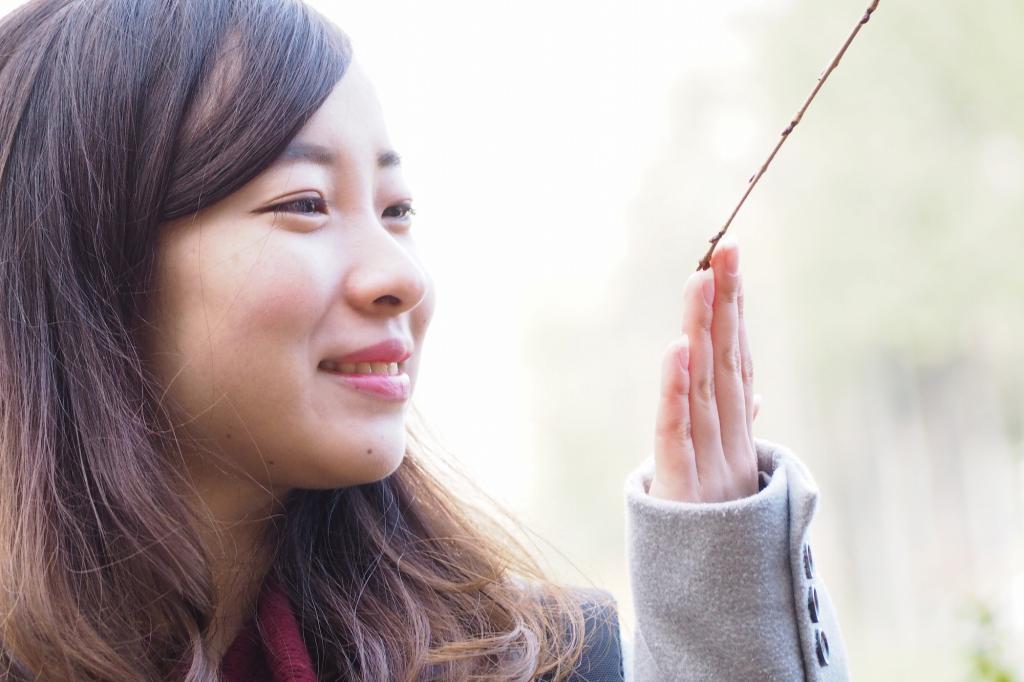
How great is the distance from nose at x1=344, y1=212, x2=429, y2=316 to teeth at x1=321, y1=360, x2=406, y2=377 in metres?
0.06

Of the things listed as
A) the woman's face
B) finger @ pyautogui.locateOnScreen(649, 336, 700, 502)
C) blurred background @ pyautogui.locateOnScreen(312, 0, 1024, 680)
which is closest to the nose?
the woman's face

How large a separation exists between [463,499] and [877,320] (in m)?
8.08

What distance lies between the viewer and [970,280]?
830 centimetres

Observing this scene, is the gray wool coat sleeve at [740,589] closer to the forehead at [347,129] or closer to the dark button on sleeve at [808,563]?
the dark button on sleeve at [808,563]

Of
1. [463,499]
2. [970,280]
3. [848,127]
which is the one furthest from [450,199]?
[463,499]

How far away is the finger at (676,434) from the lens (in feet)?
4.18

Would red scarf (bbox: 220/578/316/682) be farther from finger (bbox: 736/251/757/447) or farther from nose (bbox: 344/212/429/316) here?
finger (bbox: 736/251/757/447)

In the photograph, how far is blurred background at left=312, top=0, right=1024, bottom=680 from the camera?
27.0ft

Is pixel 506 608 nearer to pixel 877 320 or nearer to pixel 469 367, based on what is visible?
pixel 469 367

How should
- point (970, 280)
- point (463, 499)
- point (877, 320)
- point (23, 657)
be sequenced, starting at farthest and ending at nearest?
1. point (877, 320)
2. point (970, 280)
3. point (463, 499)
4. point (23, 657)

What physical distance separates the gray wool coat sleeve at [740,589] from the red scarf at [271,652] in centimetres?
42


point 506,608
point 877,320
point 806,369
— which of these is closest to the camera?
point 506,608

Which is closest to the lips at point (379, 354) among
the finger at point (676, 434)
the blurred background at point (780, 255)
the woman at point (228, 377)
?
the woman at point (228, 377)

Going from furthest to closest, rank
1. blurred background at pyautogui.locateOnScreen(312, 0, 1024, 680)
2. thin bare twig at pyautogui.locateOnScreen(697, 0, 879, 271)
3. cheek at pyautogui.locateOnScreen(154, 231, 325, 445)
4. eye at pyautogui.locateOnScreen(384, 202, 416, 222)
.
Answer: blurred background at pyautogui.locateOnScreen(312, 0, 1024, 680), eye at pyautogui.locateOnScreen(384, 202, 416, 222), cheek at pyautogui.locateOnScreen(154, 231, 325, 445), thin bare twig at pyautogui.locateOnScreen(697, 0, 879, 271)
